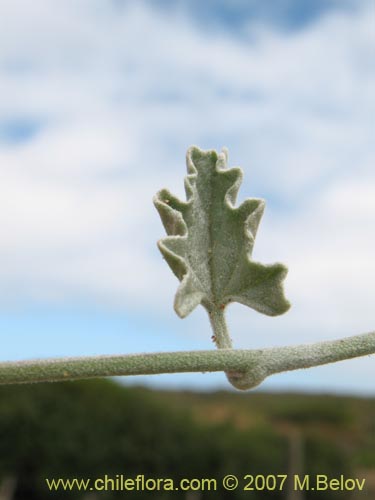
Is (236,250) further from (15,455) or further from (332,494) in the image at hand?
(332,494)

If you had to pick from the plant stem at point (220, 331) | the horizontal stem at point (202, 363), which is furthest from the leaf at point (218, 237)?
the horizontal stem at point (202, 363)

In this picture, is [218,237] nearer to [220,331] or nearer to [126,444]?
[220,331]

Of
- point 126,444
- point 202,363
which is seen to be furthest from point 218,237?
point 126,444

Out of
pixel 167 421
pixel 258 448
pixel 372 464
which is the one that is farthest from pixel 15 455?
pixel 372 464

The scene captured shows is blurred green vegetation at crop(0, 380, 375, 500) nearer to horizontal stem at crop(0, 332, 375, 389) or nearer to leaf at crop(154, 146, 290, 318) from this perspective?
leaf at crop(154, 146, 290, 318)

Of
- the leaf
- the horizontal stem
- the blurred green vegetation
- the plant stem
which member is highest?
the blurred green vegetation

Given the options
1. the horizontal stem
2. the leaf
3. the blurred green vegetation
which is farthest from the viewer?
the blurred green vegetation

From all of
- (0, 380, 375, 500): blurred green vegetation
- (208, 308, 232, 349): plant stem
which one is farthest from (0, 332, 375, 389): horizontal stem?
(0, 380, 375, 500): blurred green vegetation
